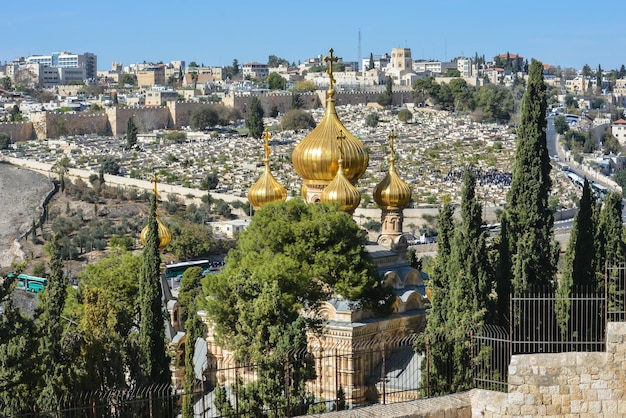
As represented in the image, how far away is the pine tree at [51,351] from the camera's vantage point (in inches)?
490

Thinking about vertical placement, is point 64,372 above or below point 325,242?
below

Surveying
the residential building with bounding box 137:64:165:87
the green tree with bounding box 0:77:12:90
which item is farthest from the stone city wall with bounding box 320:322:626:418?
the residential building with bounding box 137:64:165:87

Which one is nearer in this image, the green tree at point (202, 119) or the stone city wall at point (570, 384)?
the stone city wall at point (570, 384)

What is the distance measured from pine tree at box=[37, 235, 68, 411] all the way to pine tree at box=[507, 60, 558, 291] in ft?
20.7

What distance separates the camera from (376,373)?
17.1m

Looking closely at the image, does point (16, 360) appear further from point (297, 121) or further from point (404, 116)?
point (404, 116)

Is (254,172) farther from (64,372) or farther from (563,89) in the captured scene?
(563,89)

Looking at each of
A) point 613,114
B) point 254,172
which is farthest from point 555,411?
point 613,114

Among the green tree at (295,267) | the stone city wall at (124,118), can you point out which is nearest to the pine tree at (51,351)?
the green tree at (295,267)

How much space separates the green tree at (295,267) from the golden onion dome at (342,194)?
5.47ft

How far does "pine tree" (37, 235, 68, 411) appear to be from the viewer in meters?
12.5

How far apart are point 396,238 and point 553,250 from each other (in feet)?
13.9

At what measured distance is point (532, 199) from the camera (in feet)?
54.1

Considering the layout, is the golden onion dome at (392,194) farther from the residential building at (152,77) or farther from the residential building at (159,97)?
the residential building at (152,77)
